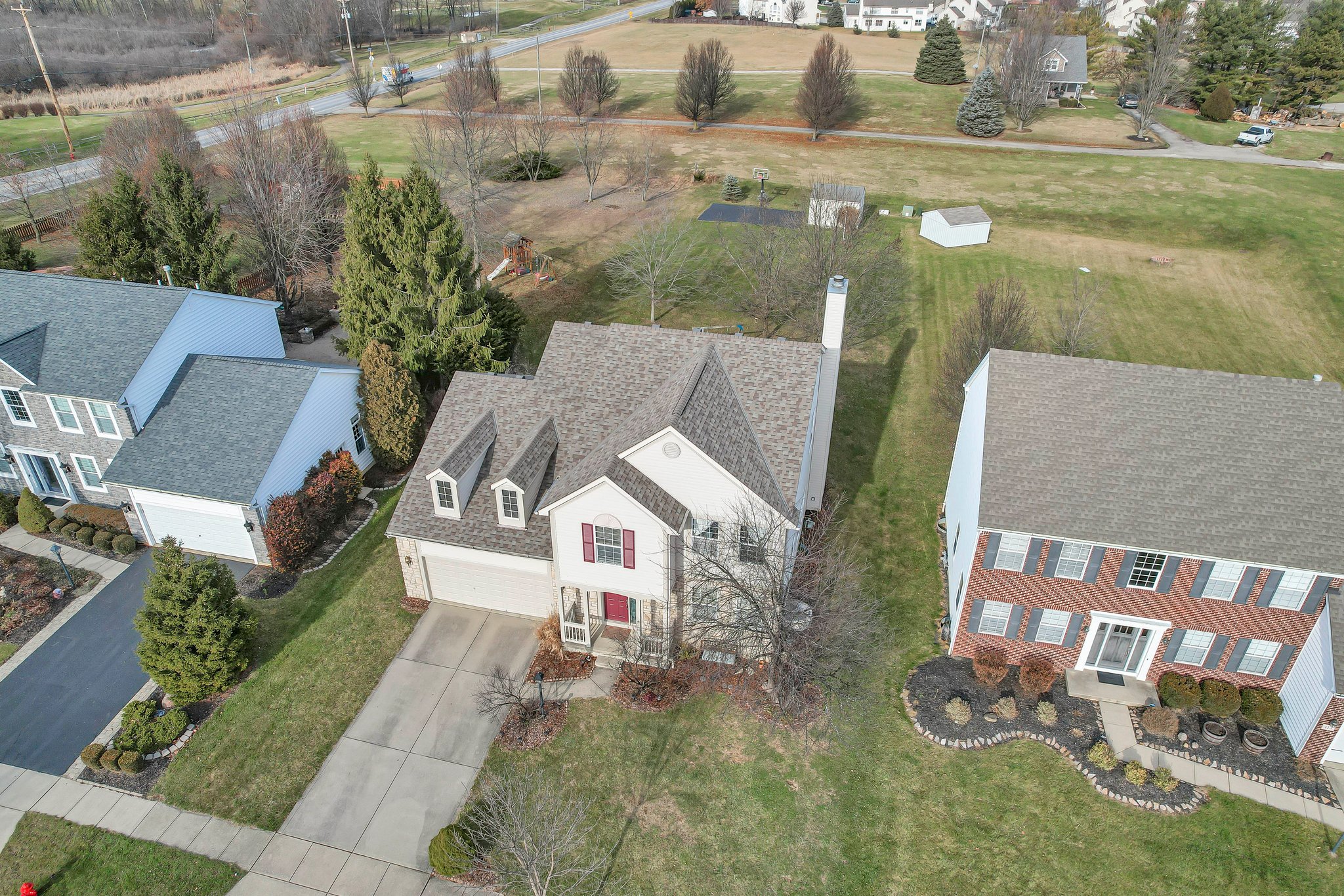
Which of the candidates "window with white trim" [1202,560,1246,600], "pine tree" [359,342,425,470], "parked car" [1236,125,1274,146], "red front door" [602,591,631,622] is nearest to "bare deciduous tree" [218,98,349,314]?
"pine tree" [359,342,425,470]

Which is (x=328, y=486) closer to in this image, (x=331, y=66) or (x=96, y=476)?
(x=96, y=476)

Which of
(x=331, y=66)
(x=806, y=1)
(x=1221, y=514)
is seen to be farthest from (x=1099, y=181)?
(x=331, y=66)

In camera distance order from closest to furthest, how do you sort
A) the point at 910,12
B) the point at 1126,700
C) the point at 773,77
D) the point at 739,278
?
the point at 1126,700
the point at 739,278
the point at 773,77
the point at 910,12

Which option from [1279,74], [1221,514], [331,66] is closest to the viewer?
[1221,514]

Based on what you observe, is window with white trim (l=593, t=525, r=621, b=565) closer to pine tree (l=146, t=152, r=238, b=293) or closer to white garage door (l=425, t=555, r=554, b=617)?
white garage door (l=425, t=555, r=554, b=617)

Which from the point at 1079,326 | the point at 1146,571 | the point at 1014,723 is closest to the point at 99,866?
the point at 1014,723

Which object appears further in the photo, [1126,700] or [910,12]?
[910,12]

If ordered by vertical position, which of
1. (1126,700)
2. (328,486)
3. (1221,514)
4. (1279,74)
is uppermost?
(1279,74)

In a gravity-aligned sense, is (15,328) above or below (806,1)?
below
